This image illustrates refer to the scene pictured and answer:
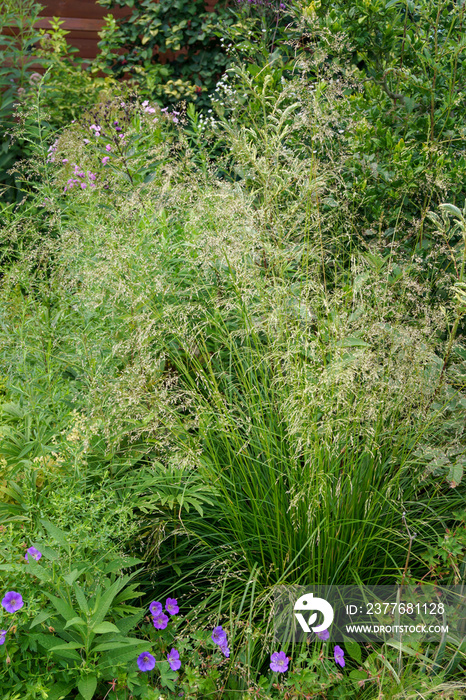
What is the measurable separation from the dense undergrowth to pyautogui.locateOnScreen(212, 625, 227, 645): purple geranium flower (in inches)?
1.1

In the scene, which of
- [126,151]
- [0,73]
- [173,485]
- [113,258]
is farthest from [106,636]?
[0,73]

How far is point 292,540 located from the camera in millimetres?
2111

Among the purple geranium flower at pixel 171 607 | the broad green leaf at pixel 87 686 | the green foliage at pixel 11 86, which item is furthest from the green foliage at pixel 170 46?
the broad green leaf at pixel 87 686

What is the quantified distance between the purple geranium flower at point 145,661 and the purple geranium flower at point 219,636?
212mm

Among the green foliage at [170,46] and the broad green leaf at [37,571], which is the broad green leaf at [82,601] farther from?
the green foliage at [170,46]

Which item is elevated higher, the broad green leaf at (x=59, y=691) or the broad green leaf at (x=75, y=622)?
the broad green leaf at (x=75, y=622)

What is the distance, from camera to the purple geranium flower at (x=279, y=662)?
5.97 feet

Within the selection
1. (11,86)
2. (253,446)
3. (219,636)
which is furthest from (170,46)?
(219,636)

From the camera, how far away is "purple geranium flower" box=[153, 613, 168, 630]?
6.33 ft

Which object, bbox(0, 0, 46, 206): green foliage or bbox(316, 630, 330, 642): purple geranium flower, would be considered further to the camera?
bbox(0, 0, 46, 206): green foliage

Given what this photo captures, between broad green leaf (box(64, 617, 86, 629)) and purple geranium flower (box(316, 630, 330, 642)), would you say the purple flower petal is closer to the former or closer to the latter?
purple geranium flower (box(316, 630, 330, 642))

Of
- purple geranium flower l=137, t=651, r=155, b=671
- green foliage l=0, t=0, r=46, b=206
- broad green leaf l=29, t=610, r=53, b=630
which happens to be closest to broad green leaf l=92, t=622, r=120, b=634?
broad green leaf l=29, t=610, r=53, b=630

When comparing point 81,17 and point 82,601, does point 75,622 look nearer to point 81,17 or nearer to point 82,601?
point 82,601

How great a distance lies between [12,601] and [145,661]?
0.44m
